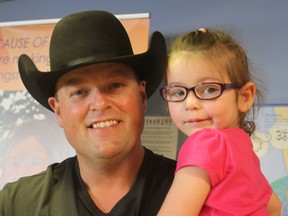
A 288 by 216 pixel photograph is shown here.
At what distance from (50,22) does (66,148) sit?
0.74m

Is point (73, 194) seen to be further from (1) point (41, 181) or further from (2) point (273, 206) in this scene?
(2) point (273, 206)

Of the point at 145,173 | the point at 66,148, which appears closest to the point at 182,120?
the point at 145,173

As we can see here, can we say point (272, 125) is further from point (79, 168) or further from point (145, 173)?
point (79, 168)

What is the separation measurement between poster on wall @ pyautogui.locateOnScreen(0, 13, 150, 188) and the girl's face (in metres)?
1.23

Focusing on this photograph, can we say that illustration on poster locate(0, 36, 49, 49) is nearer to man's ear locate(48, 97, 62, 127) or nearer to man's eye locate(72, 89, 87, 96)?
man's ear locate(48, 97, 62, 127)

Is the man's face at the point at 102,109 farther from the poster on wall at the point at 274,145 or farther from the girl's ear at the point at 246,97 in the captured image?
the poster on wall at the point at 274,145

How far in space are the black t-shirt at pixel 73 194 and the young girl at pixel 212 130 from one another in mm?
275

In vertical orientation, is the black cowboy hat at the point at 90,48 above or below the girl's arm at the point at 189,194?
above

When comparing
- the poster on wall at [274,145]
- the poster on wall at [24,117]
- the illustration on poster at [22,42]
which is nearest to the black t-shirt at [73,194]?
the poster on wall at [274,145]

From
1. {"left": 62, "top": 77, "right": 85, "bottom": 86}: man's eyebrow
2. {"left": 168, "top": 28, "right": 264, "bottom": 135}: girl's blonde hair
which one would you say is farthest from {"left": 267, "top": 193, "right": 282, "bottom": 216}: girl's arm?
{"left": 62, "top": 77, "right": 85, "bottom": 86}: man's eyebrow

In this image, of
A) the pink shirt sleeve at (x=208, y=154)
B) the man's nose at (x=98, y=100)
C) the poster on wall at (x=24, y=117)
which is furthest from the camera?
the poster on wall at (x=24, y=117)

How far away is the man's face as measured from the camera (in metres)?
1.15

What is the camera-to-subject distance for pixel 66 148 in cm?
214

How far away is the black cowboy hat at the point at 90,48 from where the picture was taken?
Answer: 116 centimetres
